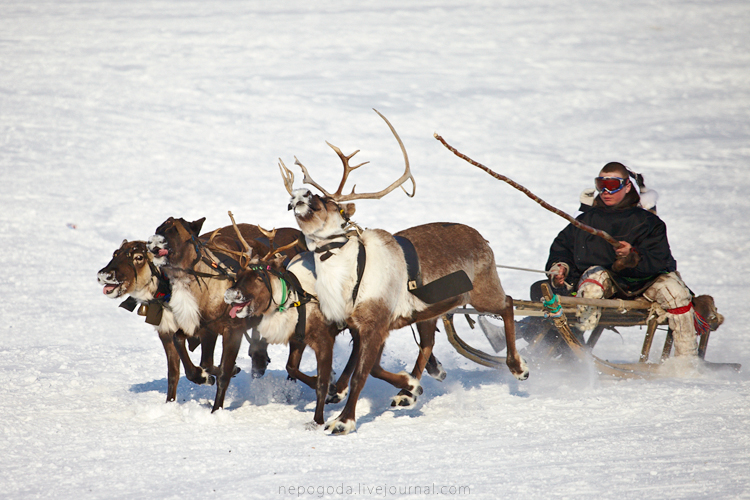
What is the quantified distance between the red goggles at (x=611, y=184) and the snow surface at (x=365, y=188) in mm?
1641

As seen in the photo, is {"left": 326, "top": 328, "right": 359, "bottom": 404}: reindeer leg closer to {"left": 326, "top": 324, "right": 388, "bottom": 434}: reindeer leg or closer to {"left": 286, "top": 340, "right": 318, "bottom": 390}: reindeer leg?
{"left": 286, "top": 340, "right": 318, "bottom": 390}: reindeer leg

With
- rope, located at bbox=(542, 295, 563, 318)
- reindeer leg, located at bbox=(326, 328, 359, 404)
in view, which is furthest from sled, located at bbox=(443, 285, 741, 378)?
reindeer leg, located at bbox=(326, 328, 359, 404)

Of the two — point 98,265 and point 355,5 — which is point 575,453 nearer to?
point 98,265

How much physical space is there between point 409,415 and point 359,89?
48.4ft

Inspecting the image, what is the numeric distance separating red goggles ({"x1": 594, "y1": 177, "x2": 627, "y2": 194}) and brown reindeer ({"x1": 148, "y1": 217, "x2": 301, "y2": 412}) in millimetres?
2867

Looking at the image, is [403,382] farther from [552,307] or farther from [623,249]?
[623,249]

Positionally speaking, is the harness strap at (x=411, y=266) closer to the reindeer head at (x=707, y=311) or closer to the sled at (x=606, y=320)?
the sled at (x=606, y=320)

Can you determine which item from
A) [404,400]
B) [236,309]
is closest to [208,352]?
[236,309]

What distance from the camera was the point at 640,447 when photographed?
4609 mm

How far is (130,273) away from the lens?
566cm

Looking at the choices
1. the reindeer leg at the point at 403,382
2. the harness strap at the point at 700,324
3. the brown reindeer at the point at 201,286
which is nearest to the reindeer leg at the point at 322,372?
the reindeer leg at the point at 403,382

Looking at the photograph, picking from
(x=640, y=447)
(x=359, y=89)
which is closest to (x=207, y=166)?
(x=359, y=89)

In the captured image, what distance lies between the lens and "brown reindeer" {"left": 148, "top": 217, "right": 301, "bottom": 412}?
5.70 meters

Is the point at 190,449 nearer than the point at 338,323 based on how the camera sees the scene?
Yes
